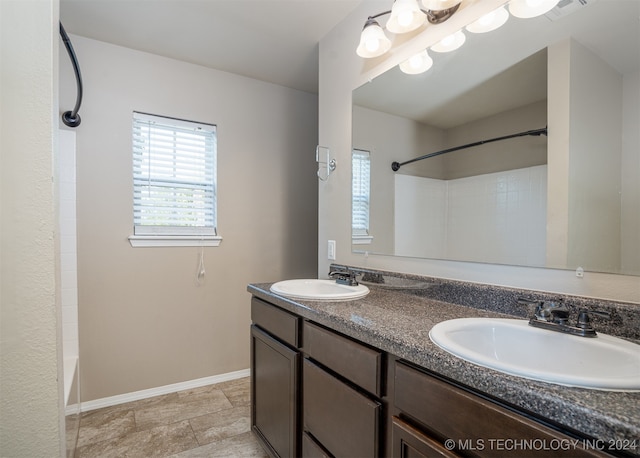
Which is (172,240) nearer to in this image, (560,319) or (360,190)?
(360,190)

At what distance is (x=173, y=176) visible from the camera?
2461mm

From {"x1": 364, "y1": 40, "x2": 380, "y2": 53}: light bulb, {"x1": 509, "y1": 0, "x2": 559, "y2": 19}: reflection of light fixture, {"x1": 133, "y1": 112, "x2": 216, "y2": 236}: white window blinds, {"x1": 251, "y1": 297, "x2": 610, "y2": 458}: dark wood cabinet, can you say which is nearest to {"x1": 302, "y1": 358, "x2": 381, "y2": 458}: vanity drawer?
{"x1": 251, "y1": 297, "x2": 610, "y2": 458}: dark wood cabinet

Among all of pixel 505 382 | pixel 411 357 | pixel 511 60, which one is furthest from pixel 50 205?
pixel 511 60

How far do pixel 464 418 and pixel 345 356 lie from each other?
0.42 meters

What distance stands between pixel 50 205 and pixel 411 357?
Result: 0.93 m

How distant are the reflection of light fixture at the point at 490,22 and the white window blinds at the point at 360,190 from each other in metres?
0.75

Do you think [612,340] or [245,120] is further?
[245,120]

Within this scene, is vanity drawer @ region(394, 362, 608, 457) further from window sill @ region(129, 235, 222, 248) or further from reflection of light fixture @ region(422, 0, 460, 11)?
window sill @ region(129, 235, 222, 248)

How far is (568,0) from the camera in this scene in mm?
1030

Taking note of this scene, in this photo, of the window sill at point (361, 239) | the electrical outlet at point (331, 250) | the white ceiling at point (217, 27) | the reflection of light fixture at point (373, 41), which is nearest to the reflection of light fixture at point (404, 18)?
the reflection of light fixture at point (373, 41)

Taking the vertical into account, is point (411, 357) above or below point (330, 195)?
below

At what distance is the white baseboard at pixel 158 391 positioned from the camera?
217 centimetres

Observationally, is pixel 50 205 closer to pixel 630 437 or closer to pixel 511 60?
pixel 630 437

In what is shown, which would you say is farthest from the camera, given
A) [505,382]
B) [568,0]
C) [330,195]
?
[330,195]
